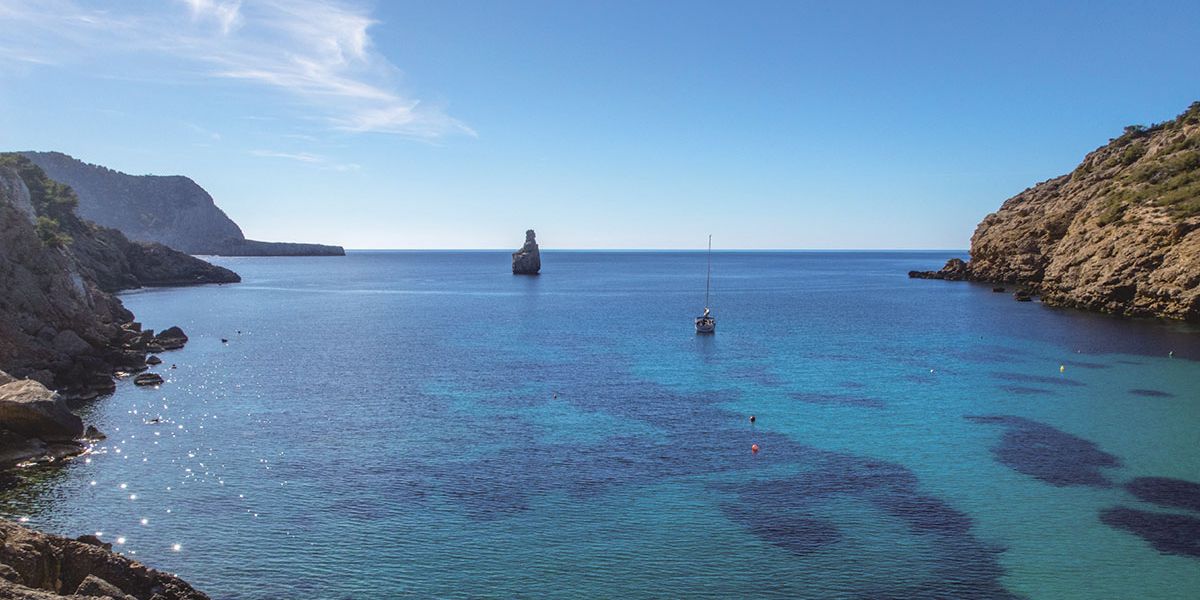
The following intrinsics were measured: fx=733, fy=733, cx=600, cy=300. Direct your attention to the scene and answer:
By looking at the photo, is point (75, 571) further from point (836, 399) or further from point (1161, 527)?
point (836, 399)

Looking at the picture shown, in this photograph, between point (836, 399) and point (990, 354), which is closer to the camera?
point (836, 399)

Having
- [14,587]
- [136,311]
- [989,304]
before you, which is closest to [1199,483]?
[14,587]

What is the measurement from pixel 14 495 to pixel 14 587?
24582mm

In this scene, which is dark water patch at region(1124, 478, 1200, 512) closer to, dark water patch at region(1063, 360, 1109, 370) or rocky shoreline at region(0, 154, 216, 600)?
dark water patch at region(1063, 360, 1109, 370)

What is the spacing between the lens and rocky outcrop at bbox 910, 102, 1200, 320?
316 ft

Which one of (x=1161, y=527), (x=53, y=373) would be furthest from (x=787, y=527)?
(x=53, y=373)

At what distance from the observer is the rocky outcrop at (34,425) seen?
4041 cm

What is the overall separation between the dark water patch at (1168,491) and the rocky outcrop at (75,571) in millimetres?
41537

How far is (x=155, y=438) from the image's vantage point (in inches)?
1800

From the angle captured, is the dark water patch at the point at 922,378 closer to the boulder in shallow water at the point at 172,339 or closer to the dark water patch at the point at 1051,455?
the dark water patch at the point at 1051,455

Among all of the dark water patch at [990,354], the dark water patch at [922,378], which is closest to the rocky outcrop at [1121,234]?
the dark water patch at [990,354]

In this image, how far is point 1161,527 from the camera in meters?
32.2

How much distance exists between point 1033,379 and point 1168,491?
99.1 ft

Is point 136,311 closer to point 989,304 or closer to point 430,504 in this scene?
point 430,504
